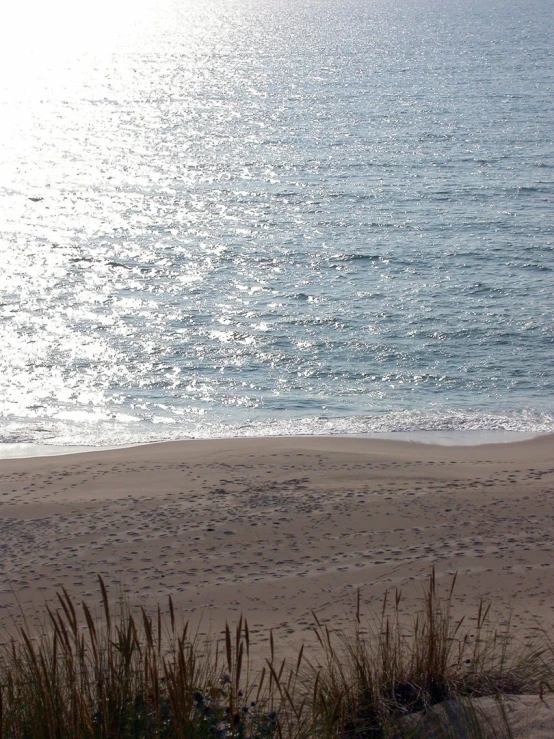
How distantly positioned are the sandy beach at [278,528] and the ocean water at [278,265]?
157cm

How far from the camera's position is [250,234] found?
70.5ft

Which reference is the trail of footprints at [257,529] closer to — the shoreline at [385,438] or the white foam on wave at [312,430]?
the shoreline at [385,438]

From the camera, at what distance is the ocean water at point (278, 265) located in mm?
12688

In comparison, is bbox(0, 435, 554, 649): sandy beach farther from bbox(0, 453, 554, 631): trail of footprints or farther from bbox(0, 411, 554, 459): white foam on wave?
bbox(0, 411, 554, 459): white foam on wave

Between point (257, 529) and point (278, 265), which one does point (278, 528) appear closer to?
point (257, 529)

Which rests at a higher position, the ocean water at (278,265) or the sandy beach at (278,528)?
the ocean water at (278,265)

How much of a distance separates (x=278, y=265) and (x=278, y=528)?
11.5 meters

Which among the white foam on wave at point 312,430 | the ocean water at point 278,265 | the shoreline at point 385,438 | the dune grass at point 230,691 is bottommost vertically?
the dune grass at point 230,691

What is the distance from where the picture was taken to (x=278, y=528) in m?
8.13

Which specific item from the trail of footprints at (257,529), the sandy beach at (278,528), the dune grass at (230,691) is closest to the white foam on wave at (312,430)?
the sandy beach at (278,528)

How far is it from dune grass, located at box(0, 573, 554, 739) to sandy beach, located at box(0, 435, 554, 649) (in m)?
1.65

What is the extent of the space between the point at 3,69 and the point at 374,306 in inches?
2391

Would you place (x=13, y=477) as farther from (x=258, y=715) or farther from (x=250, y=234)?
(x=250, y=234)

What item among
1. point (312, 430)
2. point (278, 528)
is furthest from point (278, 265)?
point (278, 528)
